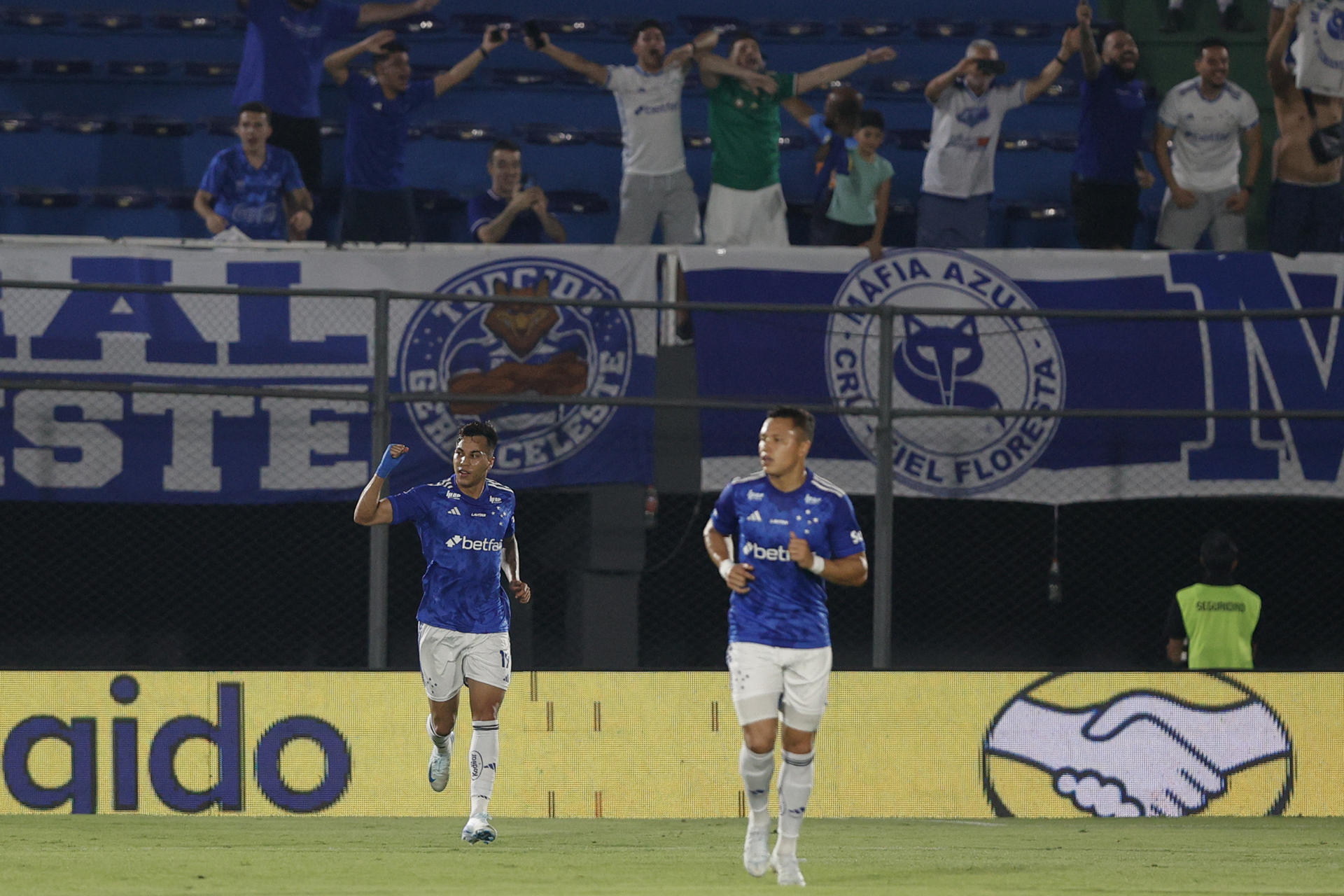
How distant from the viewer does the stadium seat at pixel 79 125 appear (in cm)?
1591

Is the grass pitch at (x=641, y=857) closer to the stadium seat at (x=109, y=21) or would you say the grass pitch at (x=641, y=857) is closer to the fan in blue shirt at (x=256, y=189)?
the fan in blue shirt at (x=256, y=189)

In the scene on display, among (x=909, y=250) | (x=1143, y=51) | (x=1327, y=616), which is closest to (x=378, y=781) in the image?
(x=909, y=250)

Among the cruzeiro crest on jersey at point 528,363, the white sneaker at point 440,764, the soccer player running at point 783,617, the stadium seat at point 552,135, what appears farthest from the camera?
the stadium seat at point 552,135

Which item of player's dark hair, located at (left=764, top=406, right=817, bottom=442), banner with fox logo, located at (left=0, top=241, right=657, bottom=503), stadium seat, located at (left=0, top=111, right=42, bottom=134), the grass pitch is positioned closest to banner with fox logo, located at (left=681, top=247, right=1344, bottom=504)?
banner with fox logo, located at (left=0, top=241, right=657, bottom=503)

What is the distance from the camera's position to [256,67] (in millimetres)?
14375

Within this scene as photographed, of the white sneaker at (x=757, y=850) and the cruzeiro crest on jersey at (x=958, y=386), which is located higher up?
the cruzeiro crest on jersey at (x=958, y=386)

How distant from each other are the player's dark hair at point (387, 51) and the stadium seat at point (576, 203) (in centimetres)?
208

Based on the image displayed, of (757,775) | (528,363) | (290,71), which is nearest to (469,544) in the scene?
(757,775)

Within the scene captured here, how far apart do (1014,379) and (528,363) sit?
3378 millimetres

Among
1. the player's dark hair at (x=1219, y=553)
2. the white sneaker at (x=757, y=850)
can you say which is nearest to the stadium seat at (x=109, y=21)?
the player's dark hair at (x=1219, y=553)

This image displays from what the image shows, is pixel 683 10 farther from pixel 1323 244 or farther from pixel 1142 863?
pixel 1142 863

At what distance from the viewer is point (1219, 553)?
471 inches

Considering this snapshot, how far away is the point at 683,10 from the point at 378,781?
9349 mm

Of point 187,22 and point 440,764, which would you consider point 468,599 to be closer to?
point 440,764
